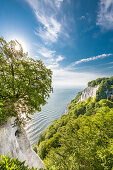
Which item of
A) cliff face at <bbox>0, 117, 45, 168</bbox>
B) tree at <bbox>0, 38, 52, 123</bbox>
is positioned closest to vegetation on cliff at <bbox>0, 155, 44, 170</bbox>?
cliff face at <bbox>0, 117, 45, 168</bbox>

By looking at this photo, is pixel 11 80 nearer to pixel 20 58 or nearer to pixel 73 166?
pixel 20 58

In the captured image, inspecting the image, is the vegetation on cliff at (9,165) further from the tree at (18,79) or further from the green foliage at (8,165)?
the tree at (18,79)

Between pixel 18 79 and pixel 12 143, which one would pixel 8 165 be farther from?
pixel 18 79

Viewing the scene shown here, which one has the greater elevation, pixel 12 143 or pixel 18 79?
pixel 18 79

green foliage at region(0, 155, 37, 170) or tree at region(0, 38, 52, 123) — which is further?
tree at region(0, 38, 52, 123)

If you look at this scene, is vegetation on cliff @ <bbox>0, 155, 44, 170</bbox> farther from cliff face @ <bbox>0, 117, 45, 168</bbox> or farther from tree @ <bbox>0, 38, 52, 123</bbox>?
tree @ <bbox>0, 38, 52, 123</bbox>

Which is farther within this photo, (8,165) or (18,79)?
(18,79)

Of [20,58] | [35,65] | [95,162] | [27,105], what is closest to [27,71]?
[35,65]

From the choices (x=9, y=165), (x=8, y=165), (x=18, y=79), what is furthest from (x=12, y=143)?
(x=18, y=79)
